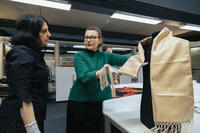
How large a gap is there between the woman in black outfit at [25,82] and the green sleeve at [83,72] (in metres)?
0.22

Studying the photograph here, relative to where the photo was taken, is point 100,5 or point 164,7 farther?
point 164,7

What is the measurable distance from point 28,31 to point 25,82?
0.33 m

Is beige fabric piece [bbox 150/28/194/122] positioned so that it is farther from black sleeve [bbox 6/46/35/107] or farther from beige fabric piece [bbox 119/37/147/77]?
black sleeve [bbox 6/46/35/107]

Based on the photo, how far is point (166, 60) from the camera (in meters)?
0.53

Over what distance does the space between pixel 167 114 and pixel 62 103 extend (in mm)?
4126

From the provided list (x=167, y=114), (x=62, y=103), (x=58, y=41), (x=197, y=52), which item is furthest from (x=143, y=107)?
(x=197, y=52)

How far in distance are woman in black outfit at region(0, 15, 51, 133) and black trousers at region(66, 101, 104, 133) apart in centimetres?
27

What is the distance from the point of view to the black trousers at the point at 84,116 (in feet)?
3.21

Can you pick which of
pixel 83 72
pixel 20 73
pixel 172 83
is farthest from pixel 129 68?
pixel 20 73

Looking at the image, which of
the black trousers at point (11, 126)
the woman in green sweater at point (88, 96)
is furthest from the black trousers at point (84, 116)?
the black trousers at point (11, 126)

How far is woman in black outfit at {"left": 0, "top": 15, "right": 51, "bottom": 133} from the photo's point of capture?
650 millimetres

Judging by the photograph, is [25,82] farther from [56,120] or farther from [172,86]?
[56,120]

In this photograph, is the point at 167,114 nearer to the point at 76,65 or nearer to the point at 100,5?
the point at 76,65

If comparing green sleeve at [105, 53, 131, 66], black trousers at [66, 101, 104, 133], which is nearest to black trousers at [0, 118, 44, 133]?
black trousers at [66, 101, 104, 133]
